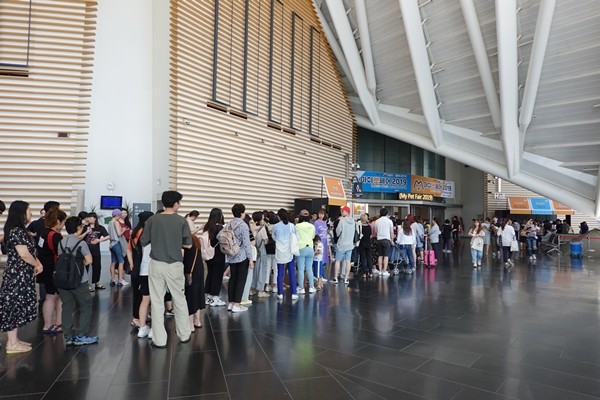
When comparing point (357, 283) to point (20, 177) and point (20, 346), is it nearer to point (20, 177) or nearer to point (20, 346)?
point (20, 346)

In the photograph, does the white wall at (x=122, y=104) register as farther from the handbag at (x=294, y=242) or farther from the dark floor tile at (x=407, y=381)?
the dark floor tile at (x=407, y=381)

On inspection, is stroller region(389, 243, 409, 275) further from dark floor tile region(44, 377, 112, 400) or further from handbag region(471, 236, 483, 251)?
dark floor tile region(44, 377, 112, 400)

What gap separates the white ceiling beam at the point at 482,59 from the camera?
10.3 meters

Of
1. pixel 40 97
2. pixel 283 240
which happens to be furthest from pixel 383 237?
pixel 40 97

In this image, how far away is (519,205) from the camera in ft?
86.3

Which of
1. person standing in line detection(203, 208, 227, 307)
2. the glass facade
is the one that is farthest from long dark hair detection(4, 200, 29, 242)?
the glass facade

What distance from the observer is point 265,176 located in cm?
1138

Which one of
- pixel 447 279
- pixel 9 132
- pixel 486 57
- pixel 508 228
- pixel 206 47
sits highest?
pixel 486 57

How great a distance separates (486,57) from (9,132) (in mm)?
12745

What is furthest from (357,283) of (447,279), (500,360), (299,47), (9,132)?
(299,47)

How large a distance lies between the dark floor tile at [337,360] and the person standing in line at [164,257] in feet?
4.86

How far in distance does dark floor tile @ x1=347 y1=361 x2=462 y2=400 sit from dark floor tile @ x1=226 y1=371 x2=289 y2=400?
652mm

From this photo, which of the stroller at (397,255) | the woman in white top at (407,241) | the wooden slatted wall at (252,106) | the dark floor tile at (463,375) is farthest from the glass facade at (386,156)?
the dark floor tile at (463,375)

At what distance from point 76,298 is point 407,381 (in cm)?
338
